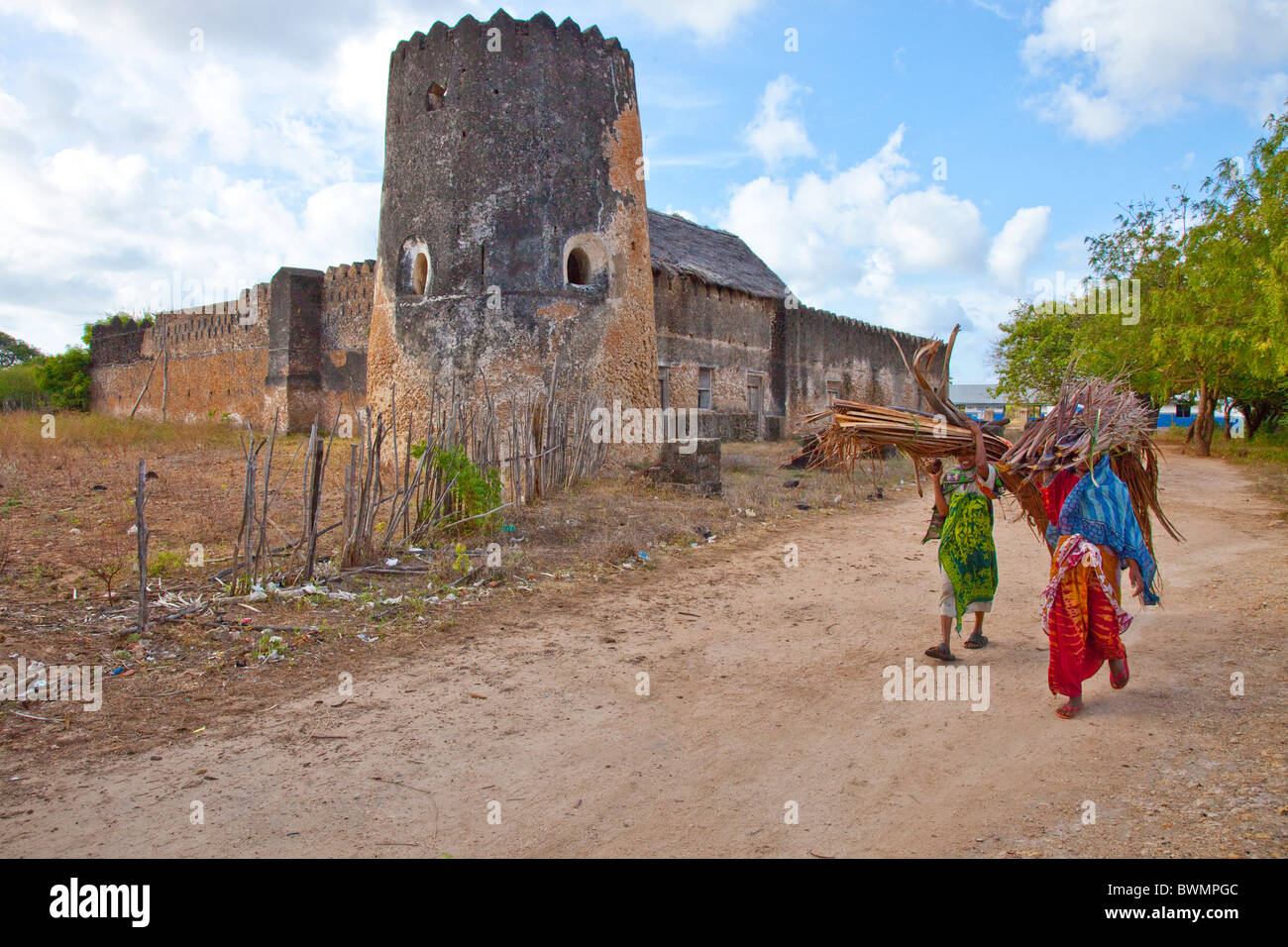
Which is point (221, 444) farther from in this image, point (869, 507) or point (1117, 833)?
point (1117, 833)

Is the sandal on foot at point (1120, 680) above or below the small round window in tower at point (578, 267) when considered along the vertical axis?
below

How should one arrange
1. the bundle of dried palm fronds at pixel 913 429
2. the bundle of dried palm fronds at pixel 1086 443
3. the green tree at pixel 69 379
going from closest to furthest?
the bundle of dried palm fronds at pixel 1086 443 → the bundle of dried palm fronds at pixel 913 429 → the green tree at pixel 69 379

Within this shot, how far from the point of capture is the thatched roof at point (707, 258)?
54.7 feet

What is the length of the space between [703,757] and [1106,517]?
90.7 inches

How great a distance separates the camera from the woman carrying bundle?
3877 millimetres

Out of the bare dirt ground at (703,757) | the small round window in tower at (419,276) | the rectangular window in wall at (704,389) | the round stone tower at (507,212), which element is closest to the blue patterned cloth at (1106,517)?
the bare dirt ground at (703,757)

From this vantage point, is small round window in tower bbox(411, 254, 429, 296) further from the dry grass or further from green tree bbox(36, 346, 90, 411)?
green tree bbox(36, 346, 90, 411)

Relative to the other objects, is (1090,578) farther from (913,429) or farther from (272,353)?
(272,353)

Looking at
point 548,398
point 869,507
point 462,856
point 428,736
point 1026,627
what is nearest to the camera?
point 462,856

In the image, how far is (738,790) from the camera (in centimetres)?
315

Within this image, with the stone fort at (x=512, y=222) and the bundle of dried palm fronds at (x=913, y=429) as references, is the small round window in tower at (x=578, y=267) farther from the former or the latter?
the bundle of dried palm fronds at (x=913, y=429)

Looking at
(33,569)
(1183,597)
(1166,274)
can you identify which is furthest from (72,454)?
(1166,274)

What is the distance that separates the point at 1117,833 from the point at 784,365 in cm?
1772

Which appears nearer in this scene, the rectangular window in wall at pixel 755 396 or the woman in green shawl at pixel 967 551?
the woman in green shawl at pixel 967 551
